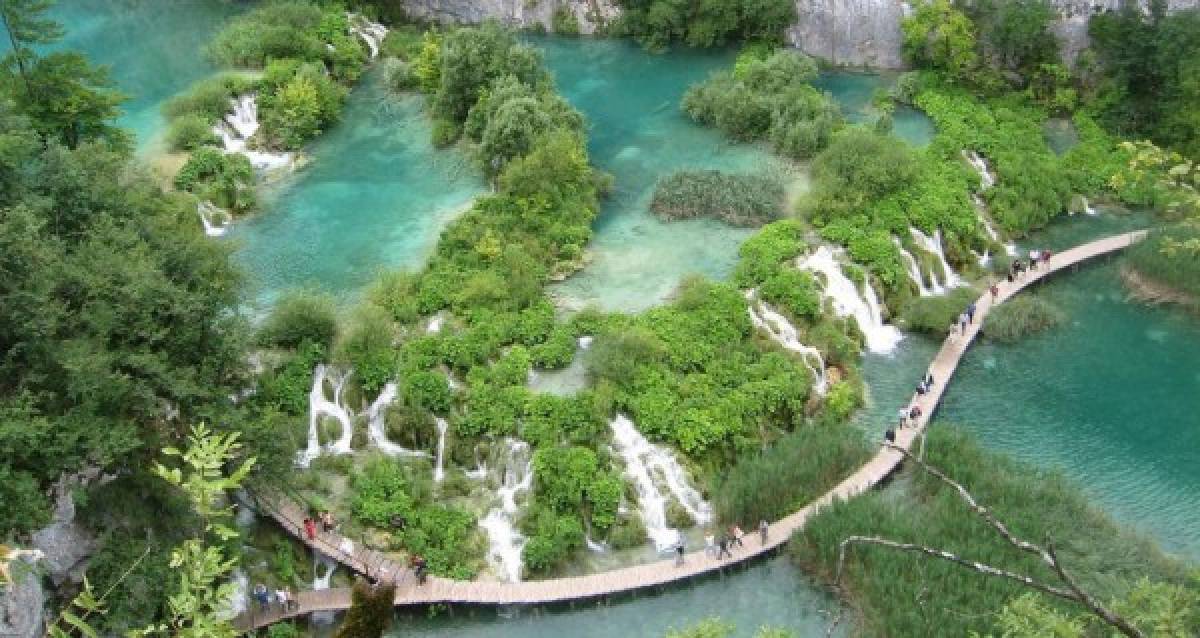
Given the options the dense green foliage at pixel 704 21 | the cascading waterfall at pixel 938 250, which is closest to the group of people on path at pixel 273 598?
the cascading waterfall at pixel 938 250

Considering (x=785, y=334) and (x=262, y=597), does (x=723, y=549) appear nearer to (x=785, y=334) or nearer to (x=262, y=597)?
(x=785, y=334)

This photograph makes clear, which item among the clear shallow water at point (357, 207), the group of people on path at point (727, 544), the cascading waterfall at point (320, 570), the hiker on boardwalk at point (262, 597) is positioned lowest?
the cascading waterfall at point (320, 570)

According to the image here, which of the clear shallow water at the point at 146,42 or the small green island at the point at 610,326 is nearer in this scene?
the small green island at the point at 610,326

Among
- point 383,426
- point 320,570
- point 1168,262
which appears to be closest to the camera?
point 320,570

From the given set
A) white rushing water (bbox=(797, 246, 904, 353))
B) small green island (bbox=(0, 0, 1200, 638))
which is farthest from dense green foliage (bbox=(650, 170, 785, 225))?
white rushing water (bbox=(797, 246, 904, 353))

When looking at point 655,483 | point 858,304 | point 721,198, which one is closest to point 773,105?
point 721,198

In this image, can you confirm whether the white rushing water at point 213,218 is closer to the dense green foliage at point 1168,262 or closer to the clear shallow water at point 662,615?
the clear shallow water at point 662,615
